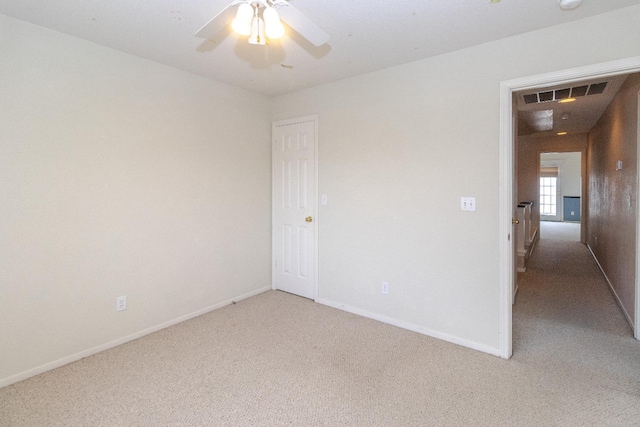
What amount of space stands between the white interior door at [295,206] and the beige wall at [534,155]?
18.8 ft

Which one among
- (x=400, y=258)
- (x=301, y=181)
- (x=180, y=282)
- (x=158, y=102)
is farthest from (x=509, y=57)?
(x=180, y=282)

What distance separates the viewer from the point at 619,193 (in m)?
3.60

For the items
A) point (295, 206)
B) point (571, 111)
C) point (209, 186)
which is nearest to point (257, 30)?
point (209, 186)

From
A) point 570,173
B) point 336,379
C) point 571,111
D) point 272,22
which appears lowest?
point 336,379

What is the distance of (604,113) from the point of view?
4.77m

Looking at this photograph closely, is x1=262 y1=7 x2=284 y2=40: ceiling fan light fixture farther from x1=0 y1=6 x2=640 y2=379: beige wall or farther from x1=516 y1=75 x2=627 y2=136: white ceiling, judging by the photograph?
x1=516 y1=75 x2=627 y2=136: white ceiling

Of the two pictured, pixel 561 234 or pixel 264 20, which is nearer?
pixel 264 20

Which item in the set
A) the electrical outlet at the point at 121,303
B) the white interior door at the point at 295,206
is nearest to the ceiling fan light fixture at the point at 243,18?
the white interior door at the point at 295,206

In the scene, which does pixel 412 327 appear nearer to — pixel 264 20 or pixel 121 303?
pixel 121 303

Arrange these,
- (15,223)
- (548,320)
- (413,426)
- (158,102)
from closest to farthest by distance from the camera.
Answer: (413,426) < (15,223) < (158,102) < (548,320)

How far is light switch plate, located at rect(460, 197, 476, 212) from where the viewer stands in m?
2.60

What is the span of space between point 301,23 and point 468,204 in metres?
1.86

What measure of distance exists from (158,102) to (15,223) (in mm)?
1415

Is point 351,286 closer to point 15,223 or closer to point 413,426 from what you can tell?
point 413,426
